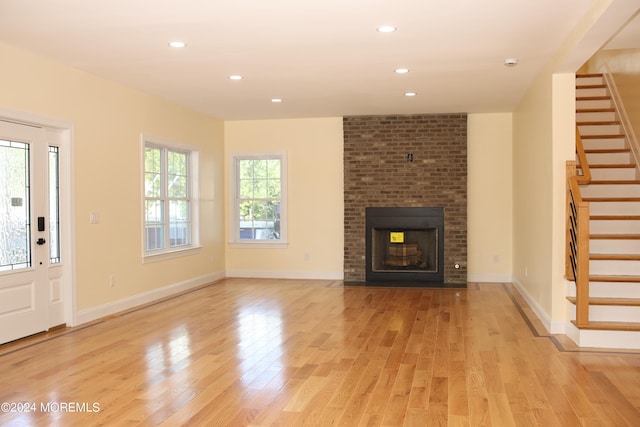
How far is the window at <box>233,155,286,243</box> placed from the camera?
32.2 ft

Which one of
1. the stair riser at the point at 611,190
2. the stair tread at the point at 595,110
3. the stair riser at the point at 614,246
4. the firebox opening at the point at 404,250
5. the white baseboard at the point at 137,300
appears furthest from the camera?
the firebox opening at the point at 404,250

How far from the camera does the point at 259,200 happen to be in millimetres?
9906

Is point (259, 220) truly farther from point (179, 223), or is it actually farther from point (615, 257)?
point (615, 257)

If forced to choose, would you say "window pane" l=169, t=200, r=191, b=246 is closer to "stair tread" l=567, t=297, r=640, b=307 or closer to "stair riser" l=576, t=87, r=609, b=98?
"stair tread" l=567, t=297, r=640, b=307

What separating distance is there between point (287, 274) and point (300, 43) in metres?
5.22

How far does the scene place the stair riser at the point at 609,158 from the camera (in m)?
6.87

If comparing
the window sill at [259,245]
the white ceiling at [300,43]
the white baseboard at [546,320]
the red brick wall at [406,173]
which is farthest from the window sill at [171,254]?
the white baseboard at [546,320]

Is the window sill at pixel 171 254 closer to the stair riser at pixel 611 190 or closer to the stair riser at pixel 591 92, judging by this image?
the stair riser at pixel 611 190

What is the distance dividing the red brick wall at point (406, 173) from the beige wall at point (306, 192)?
0.81ft

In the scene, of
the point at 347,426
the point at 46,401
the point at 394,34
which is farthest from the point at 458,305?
the point at 46,401

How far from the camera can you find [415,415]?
135 inches

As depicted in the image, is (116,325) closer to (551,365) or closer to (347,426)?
(347,426)

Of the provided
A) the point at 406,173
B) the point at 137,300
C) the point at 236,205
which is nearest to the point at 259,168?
the point at 236,205

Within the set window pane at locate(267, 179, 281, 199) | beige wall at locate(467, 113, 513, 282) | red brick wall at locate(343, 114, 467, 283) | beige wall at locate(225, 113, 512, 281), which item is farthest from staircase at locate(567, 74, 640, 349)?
window pane at locate(267, 179, 281, 199)
